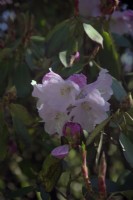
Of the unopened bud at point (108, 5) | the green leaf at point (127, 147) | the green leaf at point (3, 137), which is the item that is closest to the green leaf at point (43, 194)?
the green leaf at point (3, 137)

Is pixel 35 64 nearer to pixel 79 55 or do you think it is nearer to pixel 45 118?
pixel 79 55

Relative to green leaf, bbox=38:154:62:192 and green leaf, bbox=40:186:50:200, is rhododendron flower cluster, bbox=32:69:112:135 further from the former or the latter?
green leaf, bbox=40:186:50:200

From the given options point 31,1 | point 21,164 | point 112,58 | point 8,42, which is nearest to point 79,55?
point 112,58

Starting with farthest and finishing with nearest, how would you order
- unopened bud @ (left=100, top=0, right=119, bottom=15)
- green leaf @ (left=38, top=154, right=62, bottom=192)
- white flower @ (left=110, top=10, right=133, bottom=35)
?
white flower @ (left=110, top=10, right=133, bottom=35), unopened bud @ (left=100, top=0, right=119, bottom=15), green leaf @ (left=38, top=154, right=62, bottom=192)

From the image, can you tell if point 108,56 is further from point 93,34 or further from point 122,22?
point 122,22

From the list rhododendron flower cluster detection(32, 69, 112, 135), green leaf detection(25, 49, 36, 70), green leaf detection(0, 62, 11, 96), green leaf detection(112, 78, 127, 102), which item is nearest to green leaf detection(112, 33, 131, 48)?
green leaf detection(25, 49, 36, 70)

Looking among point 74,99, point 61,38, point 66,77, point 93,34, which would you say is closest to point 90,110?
point 74,99
